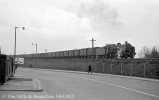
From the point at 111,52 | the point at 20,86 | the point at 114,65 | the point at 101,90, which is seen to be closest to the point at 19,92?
the point at 20,86

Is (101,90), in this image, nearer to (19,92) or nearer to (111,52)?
(19,92)

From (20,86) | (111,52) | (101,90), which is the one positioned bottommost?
(101,90)

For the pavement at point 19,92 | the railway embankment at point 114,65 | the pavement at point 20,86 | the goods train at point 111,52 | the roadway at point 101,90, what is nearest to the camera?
the pavement at point 19,92

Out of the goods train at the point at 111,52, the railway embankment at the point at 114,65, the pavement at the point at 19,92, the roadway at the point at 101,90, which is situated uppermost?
the goods train at the point at 111,52

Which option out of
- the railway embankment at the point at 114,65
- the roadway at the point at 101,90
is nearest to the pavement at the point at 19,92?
the roadway at the point at 101,90

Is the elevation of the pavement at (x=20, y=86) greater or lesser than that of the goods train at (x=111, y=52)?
lesser

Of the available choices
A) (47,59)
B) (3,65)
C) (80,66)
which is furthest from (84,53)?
(3,65)

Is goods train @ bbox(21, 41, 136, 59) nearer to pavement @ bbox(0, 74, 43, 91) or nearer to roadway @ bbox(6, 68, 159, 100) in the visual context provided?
roadway @ bbox(6, 68, 159, 100)

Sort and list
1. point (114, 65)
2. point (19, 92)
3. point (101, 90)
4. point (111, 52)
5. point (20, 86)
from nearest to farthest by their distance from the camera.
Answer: point (19, 92)
point (101, 90)
point (20, 86)
point (114, 65)
point (111, 52)

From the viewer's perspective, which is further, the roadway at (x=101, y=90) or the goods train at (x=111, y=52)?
the goods train at (x=111, y=52)

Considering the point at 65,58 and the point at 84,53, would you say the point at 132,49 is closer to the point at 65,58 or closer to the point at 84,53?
the point at 84,53

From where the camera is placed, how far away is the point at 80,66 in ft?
215

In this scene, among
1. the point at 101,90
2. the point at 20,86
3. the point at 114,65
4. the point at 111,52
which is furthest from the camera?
the point at 111,52

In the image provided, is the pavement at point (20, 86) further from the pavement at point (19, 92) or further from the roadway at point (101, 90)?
the roadway at point (101, 90)
